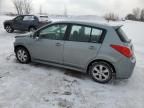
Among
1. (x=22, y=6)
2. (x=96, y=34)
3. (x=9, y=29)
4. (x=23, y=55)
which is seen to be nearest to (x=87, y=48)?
(x=96, y=34)

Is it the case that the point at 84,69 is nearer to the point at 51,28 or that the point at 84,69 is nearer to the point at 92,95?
the point at 92,95

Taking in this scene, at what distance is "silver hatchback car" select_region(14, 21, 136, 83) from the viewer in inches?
190

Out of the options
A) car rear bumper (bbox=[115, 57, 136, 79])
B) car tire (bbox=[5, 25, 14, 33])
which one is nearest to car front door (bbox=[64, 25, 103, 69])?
car rear bumper (bbox=[115, 57, 136, 79])

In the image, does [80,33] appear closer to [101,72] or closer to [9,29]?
[101,72]

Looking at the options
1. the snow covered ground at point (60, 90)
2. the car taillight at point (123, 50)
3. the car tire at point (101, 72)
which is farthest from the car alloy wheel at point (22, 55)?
the car taillight at point (123, 50)

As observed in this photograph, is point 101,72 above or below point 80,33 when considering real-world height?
below

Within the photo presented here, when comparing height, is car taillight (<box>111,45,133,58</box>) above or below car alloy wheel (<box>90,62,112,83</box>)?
above

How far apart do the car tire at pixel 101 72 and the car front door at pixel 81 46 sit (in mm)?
246

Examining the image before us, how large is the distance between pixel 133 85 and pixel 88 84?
1266 mm

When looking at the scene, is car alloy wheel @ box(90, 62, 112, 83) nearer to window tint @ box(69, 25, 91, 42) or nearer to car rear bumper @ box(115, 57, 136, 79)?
car rear bumper @ box(115, 57, 136, 79)

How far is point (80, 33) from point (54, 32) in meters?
0.87

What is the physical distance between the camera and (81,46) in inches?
201

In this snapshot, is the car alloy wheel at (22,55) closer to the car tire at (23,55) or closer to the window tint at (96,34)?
the car tire at (23,55)

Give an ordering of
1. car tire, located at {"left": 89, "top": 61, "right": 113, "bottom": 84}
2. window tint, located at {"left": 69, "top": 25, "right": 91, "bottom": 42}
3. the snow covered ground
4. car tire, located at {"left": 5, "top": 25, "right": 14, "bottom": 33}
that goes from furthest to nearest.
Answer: car tire, located at {"left": 5, "top": 25, "right": 14, "bottom": 33}, window tint, located at {"left": 69, "top": 25, "right": 91, "bottom": 42}, car tire, located at {"left": 89, "top": 61, "right": 113, "bottom": 84}, the snow covered ground
